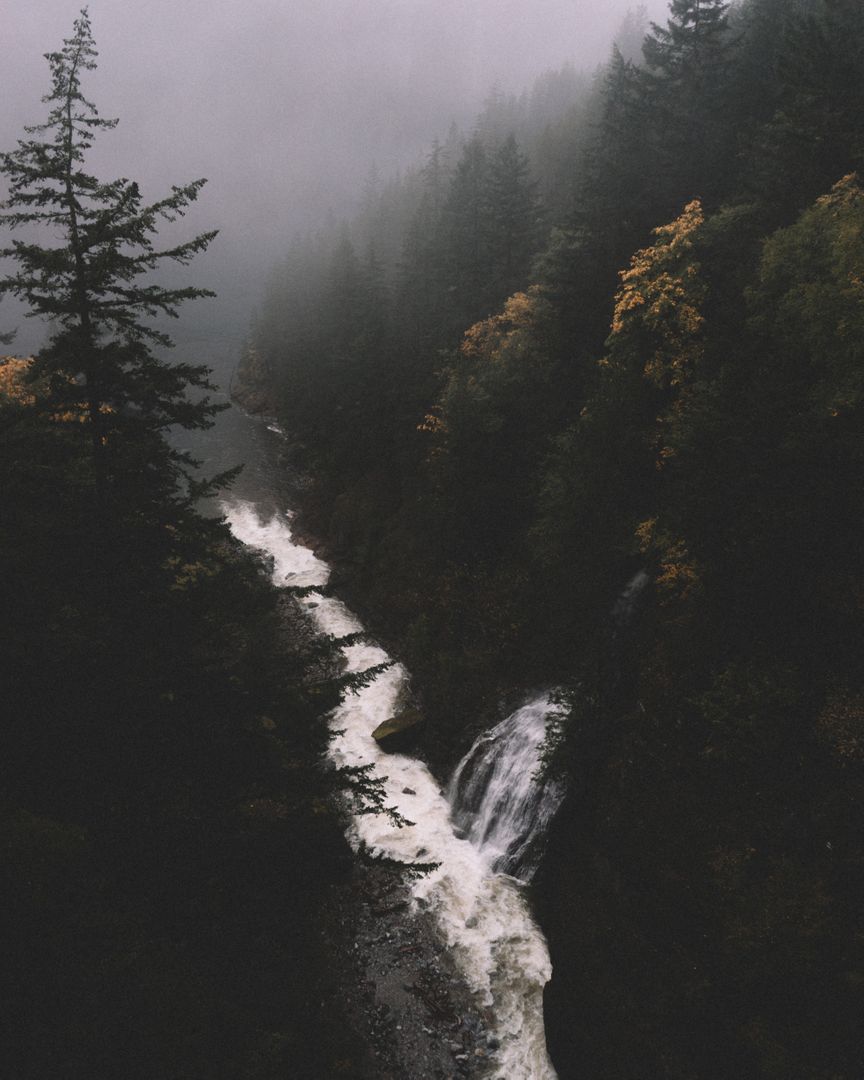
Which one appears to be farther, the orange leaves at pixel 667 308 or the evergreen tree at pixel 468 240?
the evergreen tree at pixel 468 240

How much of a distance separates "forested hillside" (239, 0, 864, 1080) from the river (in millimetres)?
809

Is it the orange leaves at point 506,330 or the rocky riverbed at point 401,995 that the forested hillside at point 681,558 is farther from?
the rocky riverbed at point 401,995

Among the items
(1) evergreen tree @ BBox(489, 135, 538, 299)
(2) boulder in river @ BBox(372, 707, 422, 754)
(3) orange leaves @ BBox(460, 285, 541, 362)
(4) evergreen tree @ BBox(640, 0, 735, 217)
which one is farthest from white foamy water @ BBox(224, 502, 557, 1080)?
(1) evergreen tree @ BBox(489, 135, 538, 299)

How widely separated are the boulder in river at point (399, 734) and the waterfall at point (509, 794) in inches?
96.5

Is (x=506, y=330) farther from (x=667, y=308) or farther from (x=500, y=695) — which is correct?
(x=500, y=695)

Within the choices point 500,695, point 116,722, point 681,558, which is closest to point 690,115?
point 681,558

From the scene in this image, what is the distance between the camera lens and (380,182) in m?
115

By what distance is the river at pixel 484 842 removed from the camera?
1173 centimetres

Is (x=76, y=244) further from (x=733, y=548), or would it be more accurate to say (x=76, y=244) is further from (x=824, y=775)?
(x=824, y=775)

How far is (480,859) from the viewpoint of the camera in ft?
48.6

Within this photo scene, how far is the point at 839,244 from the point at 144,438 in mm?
16518

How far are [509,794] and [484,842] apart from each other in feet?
5.19

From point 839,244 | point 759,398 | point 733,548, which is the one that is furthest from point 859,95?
point 733,548

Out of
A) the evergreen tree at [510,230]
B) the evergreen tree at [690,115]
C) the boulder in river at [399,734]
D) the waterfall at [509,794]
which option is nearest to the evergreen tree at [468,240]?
the evergreen tree at [510,230]
